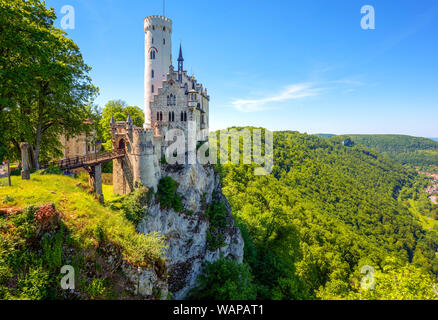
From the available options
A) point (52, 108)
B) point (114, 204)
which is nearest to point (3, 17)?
point (52, 108)

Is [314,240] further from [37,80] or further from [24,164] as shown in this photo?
[37,80]

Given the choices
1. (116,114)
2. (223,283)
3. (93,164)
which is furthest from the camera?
(116,114)

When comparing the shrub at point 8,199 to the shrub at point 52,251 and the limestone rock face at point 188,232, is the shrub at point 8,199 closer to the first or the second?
the shrub at point 52,251

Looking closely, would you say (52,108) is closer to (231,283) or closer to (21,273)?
(21,273)

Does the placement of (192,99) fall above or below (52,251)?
above

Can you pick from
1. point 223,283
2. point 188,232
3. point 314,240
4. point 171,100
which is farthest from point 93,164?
point 314,240

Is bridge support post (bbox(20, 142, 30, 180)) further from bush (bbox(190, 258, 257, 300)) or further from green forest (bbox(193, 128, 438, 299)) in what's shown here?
green forest (bbox(193, 128, 438, 299))
